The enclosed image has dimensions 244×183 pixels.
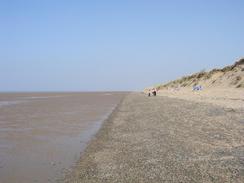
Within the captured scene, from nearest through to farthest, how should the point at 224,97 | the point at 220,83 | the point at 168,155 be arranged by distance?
the point at 168,155, the point at 224,97, the point at 220,83

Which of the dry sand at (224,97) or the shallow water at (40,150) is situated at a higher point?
the dry sand at (224,97)

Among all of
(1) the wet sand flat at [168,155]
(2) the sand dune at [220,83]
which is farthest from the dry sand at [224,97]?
(1) the wet sand flat at [168,155]

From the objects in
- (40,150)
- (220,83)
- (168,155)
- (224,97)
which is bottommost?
(40,150)

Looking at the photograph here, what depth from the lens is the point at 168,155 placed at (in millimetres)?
10852

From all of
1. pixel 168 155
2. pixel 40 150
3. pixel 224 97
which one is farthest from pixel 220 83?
pixel 168 155

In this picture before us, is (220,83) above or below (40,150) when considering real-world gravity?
above

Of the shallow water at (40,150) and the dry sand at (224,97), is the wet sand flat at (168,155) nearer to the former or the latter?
the shallow water at (40,150)

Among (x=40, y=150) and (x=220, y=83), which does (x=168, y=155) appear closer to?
(x=40, y=150)

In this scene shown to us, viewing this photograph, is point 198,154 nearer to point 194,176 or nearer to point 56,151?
point 194,176

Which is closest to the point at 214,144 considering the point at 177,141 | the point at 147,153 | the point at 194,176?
the point at 177,141

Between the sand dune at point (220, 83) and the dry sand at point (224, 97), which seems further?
the sand dune at point (220, 83)

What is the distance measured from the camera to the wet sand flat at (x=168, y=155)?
863 centimetres

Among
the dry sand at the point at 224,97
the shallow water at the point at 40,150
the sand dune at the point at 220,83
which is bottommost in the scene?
the shallow water at the point at 40,150

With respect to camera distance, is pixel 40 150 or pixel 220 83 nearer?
pixel 40 150
